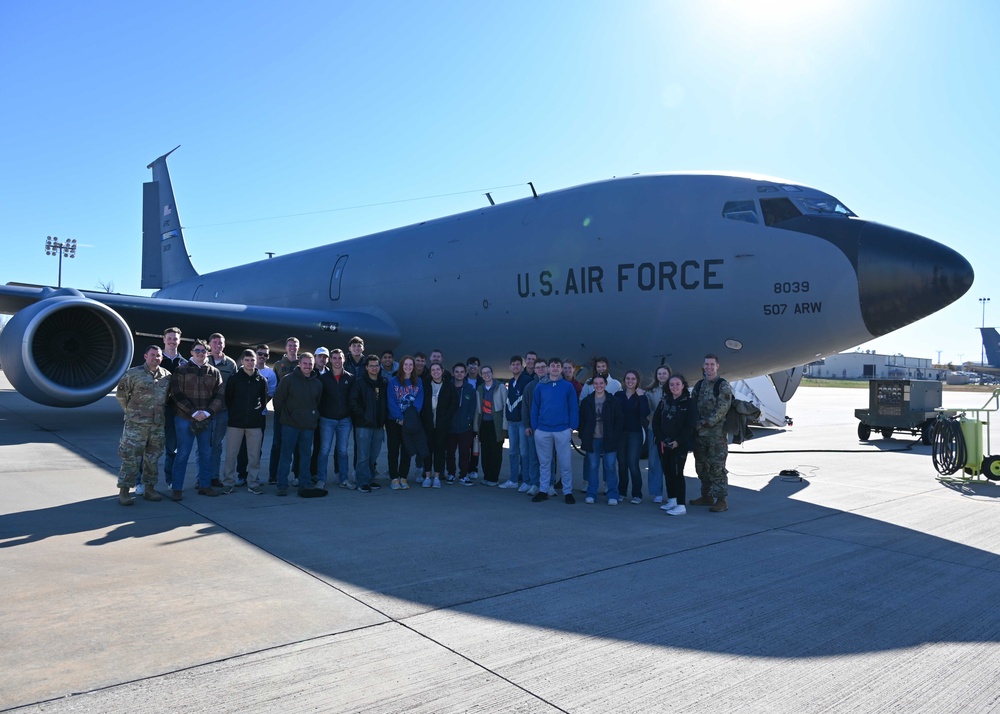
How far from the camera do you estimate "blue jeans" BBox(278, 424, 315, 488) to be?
23.5ft

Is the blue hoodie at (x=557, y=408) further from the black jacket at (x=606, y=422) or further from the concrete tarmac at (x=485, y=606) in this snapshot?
the concrete tarmac at (x=485, y=606)

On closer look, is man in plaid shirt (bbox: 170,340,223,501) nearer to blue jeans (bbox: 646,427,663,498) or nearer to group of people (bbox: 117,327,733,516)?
group of people (bbox: 117,327,733,516)

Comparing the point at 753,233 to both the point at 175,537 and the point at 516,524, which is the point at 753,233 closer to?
the point at 516,524

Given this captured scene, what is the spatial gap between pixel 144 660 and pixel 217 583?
3.48 ft

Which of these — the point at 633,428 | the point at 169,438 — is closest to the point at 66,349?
the point at 169,438

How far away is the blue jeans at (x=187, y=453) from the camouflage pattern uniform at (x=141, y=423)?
24 centimetres

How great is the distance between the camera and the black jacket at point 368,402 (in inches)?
298

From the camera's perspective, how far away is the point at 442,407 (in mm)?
8078

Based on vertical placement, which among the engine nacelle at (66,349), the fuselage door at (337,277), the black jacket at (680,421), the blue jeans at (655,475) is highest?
the fuselage door at (337,277)

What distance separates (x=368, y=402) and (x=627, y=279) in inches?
155

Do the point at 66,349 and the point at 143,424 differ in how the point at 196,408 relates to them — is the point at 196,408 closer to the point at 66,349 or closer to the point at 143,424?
the point at 143,424

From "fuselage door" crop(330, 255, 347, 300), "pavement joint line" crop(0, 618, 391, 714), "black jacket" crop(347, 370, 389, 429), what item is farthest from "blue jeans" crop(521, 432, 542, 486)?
"fuselage door" crop(330, 255, 347, 300)

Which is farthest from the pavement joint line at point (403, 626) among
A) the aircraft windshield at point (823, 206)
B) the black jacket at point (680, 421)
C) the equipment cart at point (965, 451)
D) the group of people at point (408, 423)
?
the equipment cart at point (965, 451)

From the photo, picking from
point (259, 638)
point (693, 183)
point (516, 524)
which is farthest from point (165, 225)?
point (259, 638)
